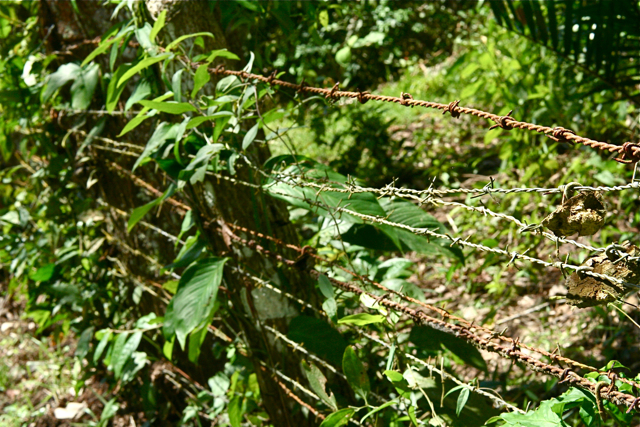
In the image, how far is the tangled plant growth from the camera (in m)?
0.92

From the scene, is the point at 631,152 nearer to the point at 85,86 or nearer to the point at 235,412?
the point at 235,412

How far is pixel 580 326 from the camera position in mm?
2289

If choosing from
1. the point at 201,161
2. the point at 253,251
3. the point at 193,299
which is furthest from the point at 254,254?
the point at 201,161

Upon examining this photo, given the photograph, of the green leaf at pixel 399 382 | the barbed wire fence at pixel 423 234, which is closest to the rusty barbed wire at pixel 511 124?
the barbed wire fence at pixel 423 234

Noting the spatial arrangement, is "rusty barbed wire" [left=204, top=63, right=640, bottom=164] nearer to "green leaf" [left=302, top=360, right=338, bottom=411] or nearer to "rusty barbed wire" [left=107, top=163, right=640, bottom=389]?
"rusty barbed wire" [left=107, top=163, right=640, bottom=389]

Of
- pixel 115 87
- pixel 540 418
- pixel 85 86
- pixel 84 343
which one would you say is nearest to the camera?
pixel 540 418

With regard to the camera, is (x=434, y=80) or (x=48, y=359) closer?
(x=48, y=359)

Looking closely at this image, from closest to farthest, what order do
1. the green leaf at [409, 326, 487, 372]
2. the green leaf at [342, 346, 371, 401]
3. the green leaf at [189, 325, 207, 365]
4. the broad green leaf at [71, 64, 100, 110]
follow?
the green leaf at [342, 346, 371, 401] → the green leaf at [409, 326, 487, 372] → the green leaf at [189, 325, 207, 365] → the broad green leaf at [71, 64, 100, 110]

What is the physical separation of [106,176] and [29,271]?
76cm

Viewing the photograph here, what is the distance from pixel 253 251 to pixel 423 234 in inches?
26.6

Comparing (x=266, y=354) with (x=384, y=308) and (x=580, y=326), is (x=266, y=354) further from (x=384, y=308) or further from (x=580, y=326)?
(x=580, y=326)

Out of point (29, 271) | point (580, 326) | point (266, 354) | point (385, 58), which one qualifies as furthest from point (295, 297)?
point (385, 58)

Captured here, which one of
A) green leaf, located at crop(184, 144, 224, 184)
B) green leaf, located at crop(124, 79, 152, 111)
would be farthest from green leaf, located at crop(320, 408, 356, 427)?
green leaf, located at crop(124, 79, 152, 111)

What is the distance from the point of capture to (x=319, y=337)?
1384 mm
